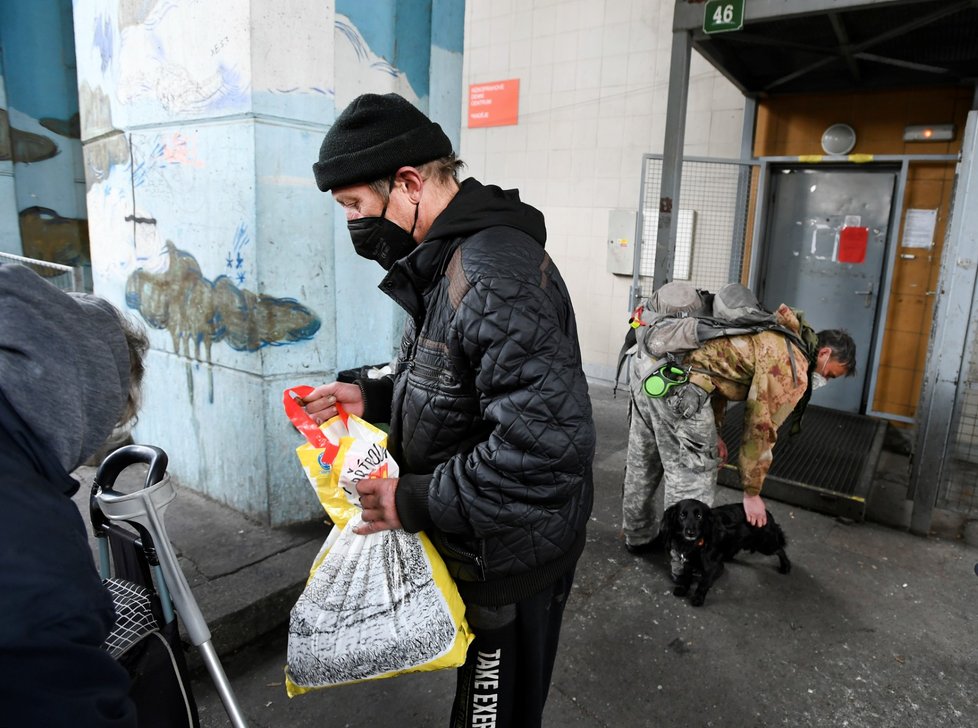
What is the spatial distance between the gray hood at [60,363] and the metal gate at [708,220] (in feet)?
18.3

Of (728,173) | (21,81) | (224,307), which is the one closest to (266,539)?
(224,307)

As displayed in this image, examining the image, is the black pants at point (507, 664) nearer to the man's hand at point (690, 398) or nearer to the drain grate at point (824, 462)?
the man's hand at point (690, 398)

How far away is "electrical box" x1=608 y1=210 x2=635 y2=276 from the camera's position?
22.6 ft

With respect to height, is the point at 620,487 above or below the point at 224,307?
below

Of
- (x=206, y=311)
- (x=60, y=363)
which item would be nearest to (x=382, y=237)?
(x=60, y=363)

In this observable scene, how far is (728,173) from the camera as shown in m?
6.39

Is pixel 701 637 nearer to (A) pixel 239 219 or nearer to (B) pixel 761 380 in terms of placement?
(B) pixel 761 380

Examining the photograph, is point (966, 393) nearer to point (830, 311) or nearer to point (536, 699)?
point (830, 311)

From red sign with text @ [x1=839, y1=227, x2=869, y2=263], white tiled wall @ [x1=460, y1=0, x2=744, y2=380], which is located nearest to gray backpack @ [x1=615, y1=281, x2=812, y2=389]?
red sign with text @ [x1=839, y1=227, x2=869, y2=263]

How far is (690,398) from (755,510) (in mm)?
617

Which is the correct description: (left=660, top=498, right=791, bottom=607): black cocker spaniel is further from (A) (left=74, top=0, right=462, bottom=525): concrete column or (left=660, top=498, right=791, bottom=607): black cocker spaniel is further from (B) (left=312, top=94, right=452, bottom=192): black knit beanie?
(B) (left=312, top=94, right=452, bottom=192): black knit beanie

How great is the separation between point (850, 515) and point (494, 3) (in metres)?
6.84

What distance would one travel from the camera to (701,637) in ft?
9.73

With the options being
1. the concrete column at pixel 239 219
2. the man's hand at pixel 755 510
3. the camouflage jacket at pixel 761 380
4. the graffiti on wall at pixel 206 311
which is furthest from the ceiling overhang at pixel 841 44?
the graffiti on wall at pixel 206 311
